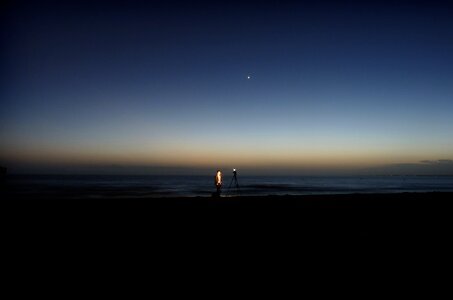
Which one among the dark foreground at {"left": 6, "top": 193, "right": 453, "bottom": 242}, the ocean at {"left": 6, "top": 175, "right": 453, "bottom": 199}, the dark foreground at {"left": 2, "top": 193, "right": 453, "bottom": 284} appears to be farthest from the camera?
the ocean at {"left": 6, "top": 175, "right": 453, "bottom": 199}

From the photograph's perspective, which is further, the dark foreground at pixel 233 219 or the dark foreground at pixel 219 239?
the dark foreground at pixel 233 219

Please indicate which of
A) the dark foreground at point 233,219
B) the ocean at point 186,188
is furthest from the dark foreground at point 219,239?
the ocean at point 186,188

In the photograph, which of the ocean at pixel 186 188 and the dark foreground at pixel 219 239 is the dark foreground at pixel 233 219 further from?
the ocean at pixel 186 188

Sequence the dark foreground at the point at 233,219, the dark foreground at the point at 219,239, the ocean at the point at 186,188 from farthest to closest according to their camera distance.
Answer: the ocean at the point at 186,188, the dark foreground at the point at 233,219, the dark foreground at the point at 219,239

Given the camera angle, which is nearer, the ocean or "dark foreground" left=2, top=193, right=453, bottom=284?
"dark foreground" left=2, top=193, right=453, bottom=284

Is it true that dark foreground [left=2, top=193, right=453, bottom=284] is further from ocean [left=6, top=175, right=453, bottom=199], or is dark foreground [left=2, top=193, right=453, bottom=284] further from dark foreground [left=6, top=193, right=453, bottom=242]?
ocean [left=6, top=175, right=453, bottom=199]

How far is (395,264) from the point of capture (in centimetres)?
570

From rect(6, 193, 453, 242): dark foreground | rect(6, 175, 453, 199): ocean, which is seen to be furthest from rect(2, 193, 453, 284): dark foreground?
Result: rect(6, 175, 453, 199): ocean

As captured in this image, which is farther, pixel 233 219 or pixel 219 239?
pixel 233 219

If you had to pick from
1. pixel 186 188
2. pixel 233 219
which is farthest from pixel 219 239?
pixel 186 188

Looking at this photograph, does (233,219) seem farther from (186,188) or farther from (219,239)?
(186,188)

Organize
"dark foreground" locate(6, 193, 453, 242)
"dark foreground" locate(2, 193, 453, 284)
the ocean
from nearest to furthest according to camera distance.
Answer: "dark foreground" locate(2, 193, 453, 284)
"dark foreground" locate(6, 193, 453, 242)
the ocean

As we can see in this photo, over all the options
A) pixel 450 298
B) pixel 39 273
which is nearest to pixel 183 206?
pixel 39 273

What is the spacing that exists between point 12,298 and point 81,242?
302 cm
